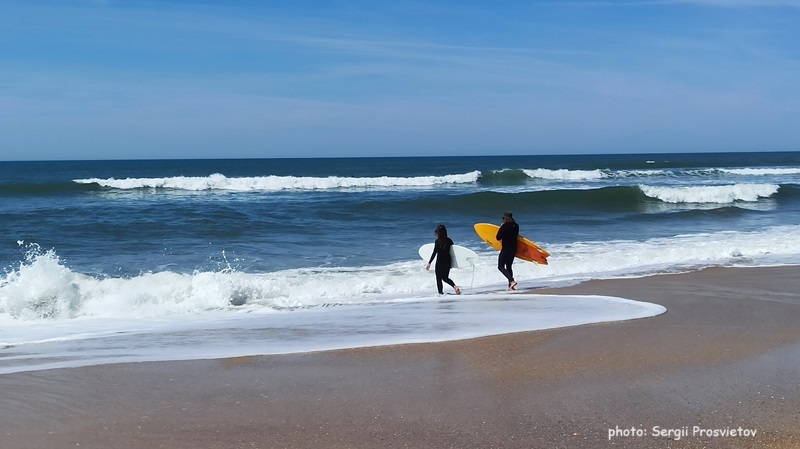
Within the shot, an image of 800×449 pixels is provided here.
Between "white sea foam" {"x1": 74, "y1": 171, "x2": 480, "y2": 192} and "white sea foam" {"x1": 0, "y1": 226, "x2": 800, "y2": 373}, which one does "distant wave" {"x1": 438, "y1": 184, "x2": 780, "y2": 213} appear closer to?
"white sea foam" {"x1": 74, "y1": 171, "x2": 480, "y2": 192}

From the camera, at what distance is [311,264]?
13.8 meters

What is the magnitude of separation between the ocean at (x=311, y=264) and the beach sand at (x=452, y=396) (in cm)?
70

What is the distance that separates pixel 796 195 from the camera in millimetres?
33531

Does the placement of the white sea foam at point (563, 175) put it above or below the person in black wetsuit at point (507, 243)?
above

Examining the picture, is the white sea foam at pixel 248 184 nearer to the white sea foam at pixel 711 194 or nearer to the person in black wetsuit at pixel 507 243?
the white sea foam at pixel 711 194

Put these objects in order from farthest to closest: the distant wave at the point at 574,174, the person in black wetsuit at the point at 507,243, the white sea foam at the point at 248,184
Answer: the distant wave at the point at 574,174
the white sea foam at the point at 248,184
the person in black wetsuit at the point at 507,243

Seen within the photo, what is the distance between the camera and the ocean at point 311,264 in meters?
7.72

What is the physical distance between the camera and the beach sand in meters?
4.44

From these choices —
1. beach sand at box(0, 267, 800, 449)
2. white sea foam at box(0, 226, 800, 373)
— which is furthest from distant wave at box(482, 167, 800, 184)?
beach sand at box(0, 267, 800, 449)

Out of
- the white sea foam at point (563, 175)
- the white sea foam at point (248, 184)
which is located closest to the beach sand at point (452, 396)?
the white sea foam at point (248, 184)

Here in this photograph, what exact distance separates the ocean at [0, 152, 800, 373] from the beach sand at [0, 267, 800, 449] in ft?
2.31

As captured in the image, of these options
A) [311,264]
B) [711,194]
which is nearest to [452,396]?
[311,264]

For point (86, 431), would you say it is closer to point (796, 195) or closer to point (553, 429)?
point (553, 429)

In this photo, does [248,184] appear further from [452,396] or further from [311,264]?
[452,396]
